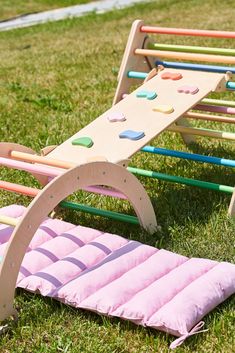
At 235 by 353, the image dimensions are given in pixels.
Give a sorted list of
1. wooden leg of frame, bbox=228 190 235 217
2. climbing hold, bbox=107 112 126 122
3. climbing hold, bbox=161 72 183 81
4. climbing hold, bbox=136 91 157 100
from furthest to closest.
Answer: climbing hold, bbox=161 72 183 81 → climbing hold, bbox=136 91 157 100 → climbing hold, bbox=107 112 126 122 → wooden leg of frame, bbox=228 190 235 217

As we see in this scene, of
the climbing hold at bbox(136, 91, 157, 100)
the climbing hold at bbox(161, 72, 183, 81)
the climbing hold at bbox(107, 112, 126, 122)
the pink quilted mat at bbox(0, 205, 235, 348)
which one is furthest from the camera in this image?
the climbing hold at bbox(161, 72, 183, 81)

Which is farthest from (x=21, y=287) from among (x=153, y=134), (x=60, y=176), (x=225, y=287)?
(x=153, y=134)

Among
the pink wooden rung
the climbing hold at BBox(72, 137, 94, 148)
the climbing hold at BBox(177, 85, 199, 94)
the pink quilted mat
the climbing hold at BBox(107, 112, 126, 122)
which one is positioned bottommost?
the pink quilted mat

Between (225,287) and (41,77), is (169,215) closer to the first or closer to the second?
(225,287)

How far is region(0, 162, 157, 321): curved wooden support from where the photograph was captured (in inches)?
109

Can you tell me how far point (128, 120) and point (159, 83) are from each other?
419 millimetres

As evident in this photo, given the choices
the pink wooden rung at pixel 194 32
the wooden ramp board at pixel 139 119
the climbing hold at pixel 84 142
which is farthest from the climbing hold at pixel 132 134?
the pink wooden rung at pixel 194 32

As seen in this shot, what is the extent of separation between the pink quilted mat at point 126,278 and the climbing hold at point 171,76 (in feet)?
3.79

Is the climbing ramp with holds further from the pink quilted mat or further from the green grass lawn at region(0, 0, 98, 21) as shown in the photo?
the green grass lawn at region(0, 0, 98, 21)

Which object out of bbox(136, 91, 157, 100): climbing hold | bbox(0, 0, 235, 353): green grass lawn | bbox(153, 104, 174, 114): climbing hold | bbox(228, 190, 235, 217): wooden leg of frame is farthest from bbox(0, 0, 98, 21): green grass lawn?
bbox(228, 190, 235, 217): wooden leg of frame

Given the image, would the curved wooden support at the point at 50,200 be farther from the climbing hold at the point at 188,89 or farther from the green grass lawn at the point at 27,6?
the green grass lawn at the point at 27,6

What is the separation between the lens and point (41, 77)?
22.7 feet

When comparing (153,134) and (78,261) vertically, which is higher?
(153,134)

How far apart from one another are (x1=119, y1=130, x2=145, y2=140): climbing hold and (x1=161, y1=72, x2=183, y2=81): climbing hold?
610 millimetres
